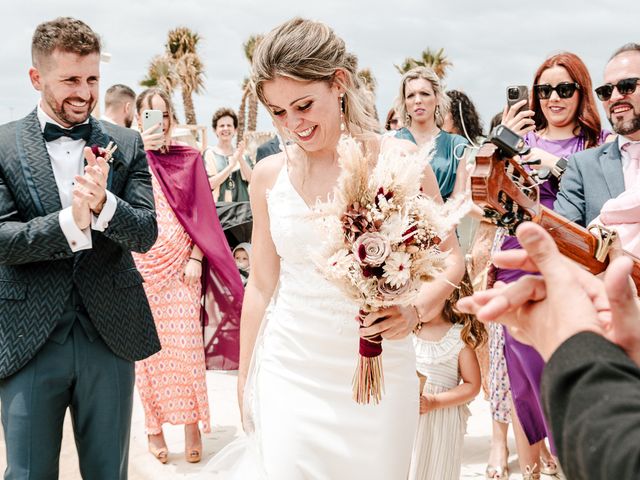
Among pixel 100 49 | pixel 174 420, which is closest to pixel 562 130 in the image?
pixel 100 49

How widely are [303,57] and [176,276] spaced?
315 cm

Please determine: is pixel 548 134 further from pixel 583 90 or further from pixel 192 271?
pixel 192 271

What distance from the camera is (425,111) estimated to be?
5.40 meters

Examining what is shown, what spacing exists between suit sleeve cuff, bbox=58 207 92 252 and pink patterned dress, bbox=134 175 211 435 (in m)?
2.45

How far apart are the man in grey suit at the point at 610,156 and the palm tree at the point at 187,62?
35307 millimetres

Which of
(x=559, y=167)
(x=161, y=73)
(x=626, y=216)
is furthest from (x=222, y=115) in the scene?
(x=161, y=73)

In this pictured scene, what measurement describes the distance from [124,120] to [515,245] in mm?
3697

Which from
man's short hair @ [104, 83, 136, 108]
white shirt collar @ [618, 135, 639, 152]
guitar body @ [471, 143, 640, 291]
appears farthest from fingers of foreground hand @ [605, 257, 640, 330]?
man's short hair @ [104, 83, 136, 108]

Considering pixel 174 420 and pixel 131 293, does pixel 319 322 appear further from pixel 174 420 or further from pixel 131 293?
pixel 174 420

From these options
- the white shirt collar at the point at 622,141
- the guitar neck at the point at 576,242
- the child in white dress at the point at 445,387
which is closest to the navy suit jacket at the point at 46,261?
the child in white dress at the point at 445,387

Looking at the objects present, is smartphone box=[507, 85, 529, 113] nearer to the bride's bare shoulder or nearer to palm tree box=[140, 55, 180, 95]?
the bride's bare shoulder

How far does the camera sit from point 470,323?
12.6ft

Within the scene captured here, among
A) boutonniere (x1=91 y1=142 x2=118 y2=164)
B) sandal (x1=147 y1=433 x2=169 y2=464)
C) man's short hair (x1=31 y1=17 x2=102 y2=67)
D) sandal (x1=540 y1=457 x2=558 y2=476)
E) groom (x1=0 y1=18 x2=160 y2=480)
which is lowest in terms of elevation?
sandal (x1=147 y1=433 x2=169 y2=464)

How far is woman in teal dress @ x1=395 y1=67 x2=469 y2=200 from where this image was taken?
5262mm
